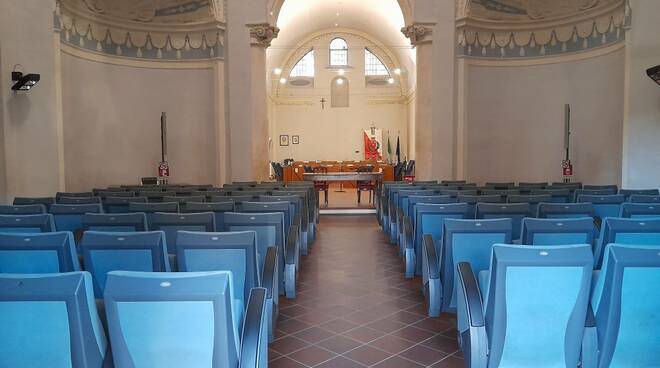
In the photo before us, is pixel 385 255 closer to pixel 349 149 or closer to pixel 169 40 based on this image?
pixel 169 40

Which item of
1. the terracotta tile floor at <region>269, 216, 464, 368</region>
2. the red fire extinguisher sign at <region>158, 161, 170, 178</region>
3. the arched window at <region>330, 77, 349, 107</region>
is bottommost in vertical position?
the terracotta tile floor at <region>269, 216, 464, 368</region>

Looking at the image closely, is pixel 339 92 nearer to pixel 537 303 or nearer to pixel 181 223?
pixel 181 223

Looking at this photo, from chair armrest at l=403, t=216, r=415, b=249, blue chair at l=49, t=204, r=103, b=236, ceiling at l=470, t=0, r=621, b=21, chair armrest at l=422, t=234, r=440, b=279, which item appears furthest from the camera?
ceiling at l=470, t=0, r=621, b=21

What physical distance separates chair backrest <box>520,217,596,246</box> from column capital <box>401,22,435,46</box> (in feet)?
32.7

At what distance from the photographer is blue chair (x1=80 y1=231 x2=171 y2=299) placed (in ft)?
10.3

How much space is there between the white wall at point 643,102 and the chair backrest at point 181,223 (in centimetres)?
930

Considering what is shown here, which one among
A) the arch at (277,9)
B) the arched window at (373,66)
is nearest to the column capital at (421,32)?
the arch at (277,9)

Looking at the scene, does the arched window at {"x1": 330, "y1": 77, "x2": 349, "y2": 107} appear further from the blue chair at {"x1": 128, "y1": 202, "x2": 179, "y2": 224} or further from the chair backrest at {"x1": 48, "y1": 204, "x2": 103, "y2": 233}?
the chair backrest at {"x1": 48, "y1": 204, "x2": 103, "y2": 233}

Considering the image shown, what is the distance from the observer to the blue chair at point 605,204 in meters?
5.59

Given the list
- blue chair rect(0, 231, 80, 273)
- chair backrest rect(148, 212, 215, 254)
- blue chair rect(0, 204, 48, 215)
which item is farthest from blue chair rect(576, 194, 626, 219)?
blue chair rect(0, 204, 48, 215)

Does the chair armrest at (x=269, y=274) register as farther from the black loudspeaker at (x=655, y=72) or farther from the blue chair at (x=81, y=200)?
the black loudspeaker at (x=655, y=72)

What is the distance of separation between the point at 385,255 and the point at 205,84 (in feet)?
28.3

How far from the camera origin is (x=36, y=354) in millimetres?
2096

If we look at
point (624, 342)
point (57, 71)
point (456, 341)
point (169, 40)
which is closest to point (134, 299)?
point (624, 342)
